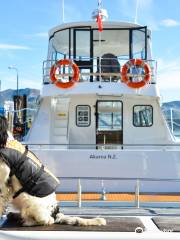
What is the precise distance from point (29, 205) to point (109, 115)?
28.9 feet

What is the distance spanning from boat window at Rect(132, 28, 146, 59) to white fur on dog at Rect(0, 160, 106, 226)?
9.60 meters

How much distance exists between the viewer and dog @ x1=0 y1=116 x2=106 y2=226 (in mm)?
4090

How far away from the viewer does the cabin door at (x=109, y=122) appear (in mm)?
12859

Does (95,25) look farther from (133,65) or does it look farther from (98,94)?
(98,94)

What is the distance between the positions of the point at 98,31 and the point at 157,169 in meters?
4.72

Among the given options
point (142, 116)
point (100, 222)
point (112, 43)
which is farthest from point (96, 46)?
point (100, 222)

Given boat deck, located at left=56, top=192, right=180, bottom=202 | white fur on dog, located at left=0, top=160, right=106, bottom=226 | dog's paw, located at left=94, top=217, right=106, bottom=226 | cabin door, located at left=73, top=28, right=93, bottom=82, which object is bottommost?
boat deck, located at left=56, top=192, right=180, bottom=202

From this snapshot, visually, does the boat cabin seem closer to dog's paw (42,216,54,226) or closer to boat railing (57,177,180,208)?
boat railing (57,177,180,208)

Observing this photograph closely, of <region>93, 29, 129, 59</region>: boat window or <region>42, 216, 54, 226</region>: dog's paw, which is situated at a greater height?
<region>93, 29, 129, 59</region>: boat window

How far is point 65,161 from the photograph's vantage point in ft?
33.5

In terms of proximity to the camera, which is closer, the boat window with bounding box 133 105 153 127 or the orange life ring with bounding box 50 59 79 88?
the orange life ring with bounding box 50 59 79 88

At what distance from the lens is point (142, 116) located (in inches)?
504

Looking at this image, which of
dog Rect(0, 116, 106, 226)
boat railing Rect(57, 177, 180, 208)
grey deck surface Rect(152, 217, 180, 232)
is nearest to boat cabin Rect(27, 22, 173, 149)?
boat railing Rect(57, 177, 180, 208)

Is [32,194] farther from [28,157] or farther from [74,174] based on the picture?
[74,174]
